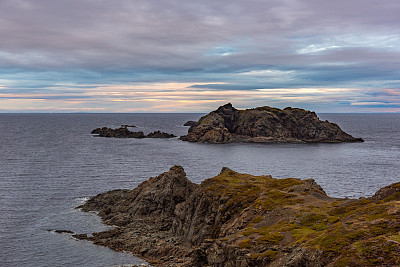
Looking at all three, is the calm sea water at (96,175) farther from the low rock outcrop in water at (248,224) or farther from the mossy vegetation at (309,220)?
the mossy vegetation at (309,220)

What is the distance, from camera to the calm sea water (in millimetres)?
57594

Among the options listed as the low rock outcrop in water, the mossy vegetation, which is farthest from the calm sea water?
the mossy vegetation

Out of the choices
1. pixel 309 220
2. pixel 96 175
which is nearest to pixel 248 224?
pixel 309 220

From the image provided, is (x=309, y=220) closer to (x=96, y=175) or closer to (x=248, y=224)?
(x=248, y=224)

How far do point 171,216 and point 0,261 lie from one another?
31834 millimetres

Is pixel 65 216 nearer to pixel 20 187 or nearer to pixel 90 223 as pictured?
pixel 90 223

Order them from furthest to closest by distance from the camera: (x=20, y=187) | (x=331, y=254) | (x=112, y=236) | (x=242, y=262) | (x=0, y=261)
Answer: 1. (x=20, y=187)
2. (x=112, y=236)
3. (x=0, y=261)
4. (x=242, y=262)
5. (x=331, y=254)

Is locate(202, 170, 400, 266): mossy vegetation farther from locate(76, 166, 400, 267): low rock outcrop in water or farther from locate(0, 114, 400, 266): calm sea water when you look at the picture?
locate(0, 114, 400, 266): calm sea water

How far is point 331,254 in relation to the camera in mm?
29906

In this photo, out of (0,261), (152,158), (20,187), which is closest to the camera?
(0,261)

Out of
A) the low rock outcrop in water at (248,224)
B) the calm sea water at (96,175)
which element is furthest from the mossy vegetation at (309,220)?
the calm sea water at (96,175)

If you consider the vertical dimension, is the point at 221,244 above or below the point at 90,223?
above

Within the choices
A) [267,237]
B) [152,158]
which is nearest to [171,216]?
[267,237]

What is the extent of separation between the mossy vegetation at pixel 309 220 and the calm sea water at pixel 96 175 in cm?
2059
